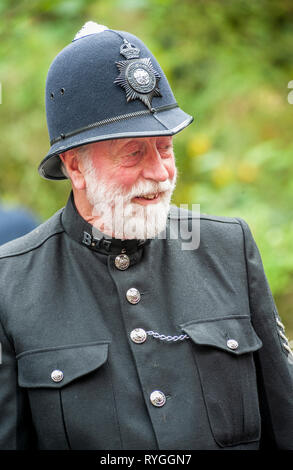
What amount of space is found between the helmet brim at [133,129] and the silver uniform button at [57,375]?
846 mm

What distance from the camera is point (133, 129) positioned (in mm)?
2494

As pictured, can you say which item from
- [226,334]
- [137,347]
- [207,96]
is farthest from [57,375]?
[207,96]

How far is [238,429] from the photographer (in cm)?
254

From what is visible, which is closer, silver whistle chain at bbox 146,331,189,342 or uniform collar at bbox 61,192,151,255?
silver whistle chain at bbox 146,331,189,342

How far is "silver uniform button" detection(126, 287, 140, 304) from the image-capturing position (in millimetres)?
2611

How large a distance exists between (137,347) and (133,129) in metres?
→ 0.83

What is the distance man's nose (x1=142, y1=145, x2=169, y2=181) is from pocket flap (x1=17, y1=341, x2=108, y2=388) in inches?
26.3

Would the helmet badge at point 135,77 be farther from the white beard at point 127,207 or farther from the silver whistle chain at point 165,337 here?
the silver whistle chain at point 165,337

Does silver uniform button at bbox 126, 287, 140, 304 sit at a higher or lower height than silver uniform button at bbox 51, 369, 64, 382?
higher

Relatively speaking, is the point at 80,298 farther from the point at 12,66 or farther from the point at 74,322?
the point at 12,66

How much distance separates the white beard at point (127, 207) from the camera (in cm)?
254

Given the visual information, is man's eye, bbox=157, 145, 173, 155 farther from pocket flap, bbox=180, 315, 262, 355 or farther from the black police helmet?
pocket flap, bbox=180, 315, 262, 355

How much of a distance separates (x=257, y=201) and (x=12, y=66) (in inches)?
129

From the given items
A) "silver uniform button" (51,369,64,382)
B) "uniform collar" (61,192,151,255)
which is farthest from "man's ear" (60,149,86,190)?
"silver uniform button" (51,369,64,382)
